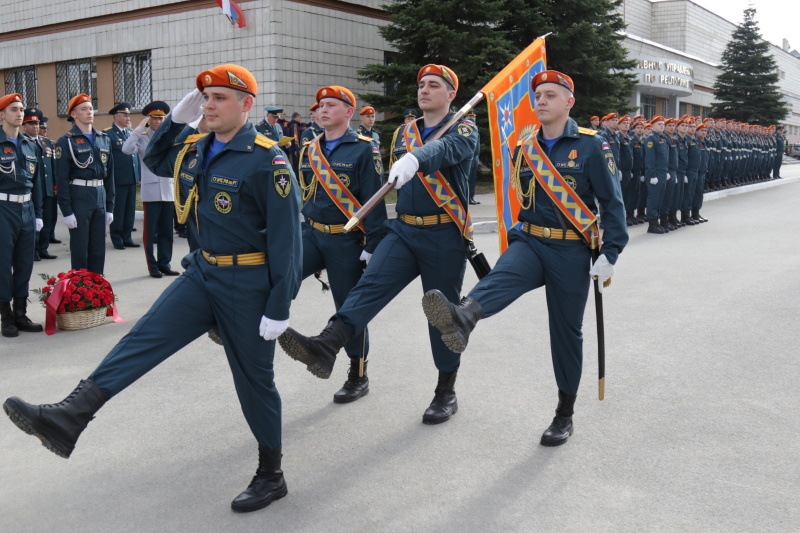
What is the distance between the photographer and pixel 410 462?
4398mm

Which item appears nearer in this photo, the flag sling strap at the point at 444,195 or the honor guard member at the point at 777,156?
the flag sling strap at the point at 444,195

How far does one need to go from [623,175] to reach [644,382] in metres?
12.2

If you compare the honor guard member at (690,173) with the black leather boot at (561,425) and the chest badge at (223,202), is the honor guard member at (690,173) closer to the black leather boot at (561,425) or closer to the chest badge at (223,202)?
the black leather boot at (561,425)

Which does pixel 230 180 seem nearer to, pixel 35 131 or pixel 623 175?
pixel 35 131

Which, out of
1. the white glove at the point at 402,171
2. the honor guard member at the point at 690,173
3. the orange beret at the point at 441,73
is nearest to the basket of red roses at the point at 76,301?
the orange beret at the point at 441,73

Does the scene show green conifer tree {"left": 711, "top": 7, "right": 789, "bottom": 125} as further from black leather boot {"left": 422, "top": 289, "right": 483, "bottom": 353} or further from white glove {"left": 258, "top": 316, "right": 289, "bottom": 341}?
white glove {"left": 258, "top": 316, "right": 289, "bottom": 341}

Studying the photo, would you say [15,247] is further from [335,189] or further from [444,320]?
[444,320]

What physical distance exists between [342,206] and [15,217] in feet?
12.4

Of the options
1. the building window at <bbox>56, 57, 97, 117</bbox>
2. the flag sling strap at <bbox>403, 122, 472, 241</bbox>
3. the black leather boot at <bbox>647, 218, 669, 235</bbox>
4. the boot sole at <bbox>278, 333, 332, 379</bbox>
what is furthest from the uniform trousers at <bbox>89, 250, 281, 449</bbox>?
Result: the building window at <bbox>56, 57, 97, 117</bbox>

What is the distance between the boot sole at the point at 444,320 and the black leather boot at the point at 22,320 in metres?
5.09

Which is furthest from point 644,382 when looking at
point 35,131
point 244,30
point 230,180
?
point 244,30

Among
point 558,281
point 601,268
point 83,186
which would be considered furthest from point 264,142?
point 83,186

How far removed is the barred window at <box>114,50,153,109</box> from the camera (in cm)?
2584

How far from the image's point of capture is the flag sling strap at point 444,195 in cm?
500
